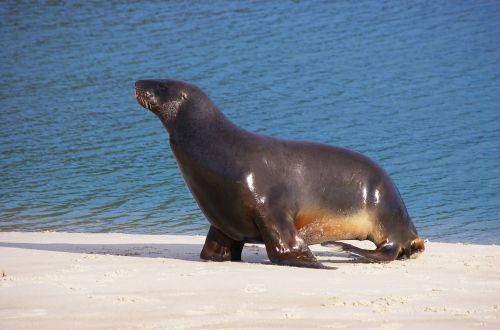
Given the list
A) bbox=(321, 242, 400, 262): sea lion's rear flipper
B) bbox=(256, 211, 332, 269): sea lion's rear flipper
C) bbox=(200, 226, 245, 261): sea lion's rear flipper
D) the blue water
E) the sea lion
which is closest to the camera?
bbox=(256, 211, 332, 269): sea lion's rear flipper

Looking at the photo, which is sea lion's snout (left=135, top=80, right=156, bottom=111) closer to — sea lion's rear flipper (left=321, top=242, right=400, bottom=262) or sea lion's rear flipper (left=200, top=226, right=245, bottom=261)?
sea lion's rear flipper (left=200, top=226, right=245, bottom=261)

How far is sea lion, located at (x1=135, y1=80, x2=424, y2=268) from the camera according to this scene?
8555 mm

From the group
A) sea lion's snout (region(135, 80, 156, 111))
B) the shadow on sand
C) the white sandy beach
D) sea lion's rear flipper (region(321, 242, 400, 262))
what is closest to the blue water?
the shadow on sand

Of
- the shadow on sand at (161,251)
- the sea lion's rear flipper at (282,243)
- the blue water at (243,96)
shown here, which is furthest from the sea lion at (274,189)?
the blue water at (243,96)

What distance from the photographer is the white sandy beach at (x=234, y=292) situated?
6457 millimetres

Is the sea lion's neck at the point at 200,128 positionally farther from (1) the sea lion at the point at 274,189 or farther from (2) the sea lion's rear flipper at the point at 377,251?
(2) the sea lion's rear flipper at the point at 377,251

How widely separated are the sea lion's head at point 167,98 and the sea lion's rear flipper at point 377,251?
1.56m

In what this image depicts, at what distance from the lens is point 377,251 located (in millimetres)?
9062

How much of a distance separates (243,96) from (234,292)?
1526 cm

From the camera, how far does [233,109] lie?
21031 millimetres

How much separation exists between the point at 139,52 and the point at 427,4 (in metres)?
9.33

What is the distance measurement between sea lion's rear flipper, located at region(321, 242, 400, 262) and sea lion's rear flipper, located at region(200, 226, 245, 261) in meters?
0.71

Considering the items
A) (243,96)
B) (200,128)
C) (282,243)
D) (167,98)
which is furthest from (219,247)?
(243,96)

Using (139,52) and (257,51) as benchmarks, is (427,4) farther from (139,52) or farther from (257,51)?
(139,52)
